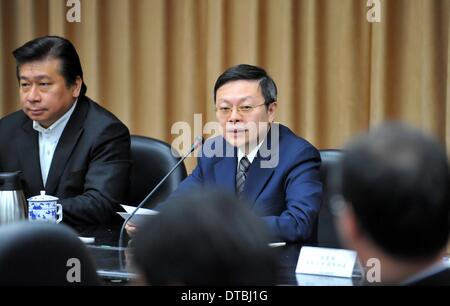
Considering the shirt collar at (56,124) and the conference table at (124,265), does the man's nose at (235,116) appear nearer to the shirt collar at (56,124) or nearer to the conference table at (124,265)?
the conference table at (124,265)

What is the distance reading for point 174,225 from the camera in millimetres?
973

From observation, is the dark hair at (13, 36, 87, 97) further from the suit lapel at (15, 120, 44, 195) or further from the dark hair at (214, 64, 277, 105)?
the dark hair at (214, 64, 277, 105)

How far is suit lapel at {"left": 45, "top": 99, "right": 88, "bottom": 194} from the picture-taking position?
10.4 feet

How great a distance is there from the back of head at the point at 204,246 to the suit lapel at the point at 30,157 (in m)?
2.28

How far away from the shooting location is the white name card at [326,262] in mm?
2104

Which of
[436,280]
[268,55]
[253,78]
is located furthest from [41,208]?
[268,55]

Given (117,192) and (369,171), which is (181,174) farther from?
(369,171)

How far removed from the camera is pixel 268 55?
4.48m

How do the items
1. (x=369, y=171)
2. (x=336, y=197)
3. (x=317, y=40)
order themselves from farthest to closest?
(x=317, y=40) → (x=336, y=197) → (x=369, y=171)

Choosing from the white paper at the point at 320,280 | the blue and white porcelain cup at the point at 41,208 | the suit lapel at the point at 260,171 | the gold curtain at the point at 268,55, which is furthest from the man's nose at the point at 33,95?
the white paper at the point at 320,280

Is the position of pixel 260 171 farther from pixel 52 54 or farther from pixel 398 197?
pixel 398 197

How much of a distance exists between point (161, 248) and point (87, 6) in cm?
385

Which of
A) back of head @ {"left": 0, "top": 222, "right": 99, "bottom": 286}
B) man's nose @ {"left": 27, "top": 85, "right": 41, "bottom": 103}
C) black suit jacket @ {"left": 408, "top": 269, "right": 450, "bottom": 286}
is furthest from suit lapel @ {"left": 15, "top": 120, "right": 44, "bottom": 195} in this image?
black suit jacket @ {"left": 408, "top": 269, "right": 450, "bottom": 286}
